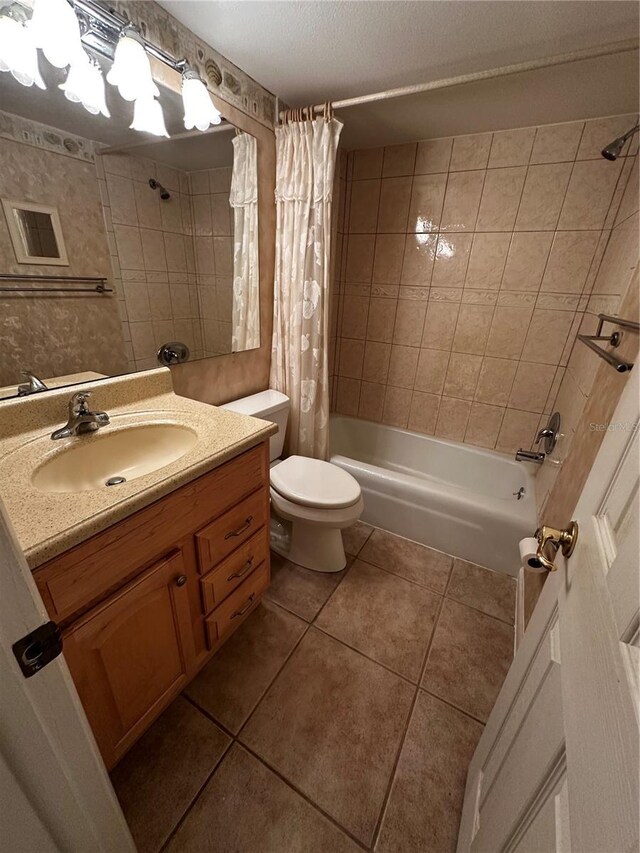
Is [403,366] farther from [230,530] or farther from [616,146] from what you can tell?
[230,530]

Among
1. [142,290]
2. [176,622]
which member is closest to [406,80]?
[142,290]

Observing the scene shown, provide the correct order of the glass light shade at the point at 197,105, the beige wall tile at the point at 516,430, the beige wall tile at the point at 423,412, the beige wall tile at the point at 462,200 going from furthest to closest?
1. the beige wall tile at the point at 423,412
2. the beige wall tile at the point at 516,430
3. the beige wall tile at the point at 462,200
4. the glass light shade at the point at 197,105

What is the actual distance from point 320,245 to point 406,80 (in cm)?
70

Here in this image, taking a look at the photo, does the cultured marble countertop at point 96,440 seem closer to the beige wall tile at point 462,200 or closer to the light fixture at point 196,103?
the light fixture at point 196,103

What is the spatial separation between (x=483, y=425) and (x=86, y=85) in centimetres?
235

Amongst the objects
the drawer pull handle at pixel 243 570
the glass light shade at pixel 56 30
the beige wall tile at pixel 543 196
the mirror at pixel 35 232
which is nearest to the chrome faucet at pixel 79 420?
the mirror at pixel 35 232

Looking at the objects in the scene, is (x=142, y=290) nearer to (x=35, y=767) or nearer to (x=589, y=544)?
(x=35, y=767)

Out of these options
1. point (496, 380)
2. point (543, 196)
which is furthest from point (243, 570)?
point (543, 196)

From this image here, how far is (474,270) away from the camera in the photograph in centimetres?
199

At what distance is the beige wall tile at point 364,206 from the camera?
2.10 meters

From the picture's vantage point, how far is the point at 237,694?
1.16m

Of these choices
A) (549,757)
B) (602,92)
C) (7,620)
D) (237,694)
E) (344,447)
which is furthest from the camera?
(344,447)

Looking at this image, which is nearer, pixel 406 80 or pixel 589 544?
pixel 589 544

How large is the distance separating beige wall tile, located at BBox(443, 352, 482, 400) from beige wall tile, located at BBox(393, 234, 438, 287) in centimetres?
52
